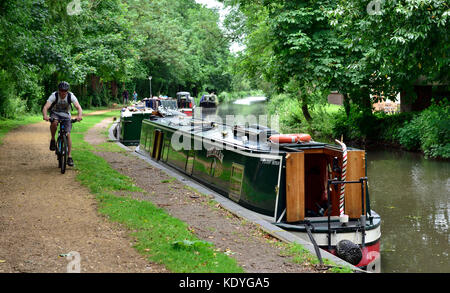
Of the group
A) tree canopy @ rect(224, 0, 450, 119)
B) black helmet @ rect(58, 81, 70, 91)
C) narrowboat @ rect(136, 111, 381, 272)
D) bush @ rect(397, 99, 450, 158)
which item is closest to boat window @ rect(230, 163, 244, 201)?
narrowboat @ rect(136, 111, 381, 272)

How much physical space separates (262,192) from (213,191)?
2175mm

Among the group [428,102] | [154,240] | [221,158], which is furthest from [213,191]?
[428,102]

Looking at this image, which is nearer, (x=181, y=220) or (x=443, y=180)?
(x=181, y=220)

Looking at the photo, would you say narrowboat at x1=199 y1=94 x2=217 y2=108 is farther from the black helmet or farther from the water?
the black helmet

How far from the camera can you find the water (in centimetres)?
909

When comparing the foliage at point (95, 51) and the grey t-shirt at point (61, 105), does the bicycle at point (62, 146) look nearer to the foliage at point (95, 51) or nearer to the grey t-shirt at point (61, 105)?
the grey t-shirt at point (61, 105)

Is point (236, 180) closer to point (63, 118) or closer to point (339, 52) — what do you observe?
point (63, 118)

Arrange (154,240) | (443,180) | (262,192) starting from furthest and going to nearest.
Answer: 1. (443,180)
2. (262,192)
3. (154,240)

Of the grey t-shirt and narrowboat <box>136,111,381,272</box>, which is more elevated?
the grey t-shirt

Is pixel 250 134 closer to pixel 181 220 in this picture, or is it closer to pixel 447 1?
pixel 181 220

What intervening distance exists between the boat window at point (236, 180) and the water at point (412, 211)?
9.01 ft

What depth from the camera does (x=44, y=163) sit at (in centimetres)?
1230

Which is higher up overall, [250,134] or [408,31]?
[408,31]

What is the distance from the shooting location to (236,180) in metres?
9.45
